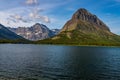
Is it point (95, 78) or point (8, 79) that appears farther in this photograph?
point (95, 78)

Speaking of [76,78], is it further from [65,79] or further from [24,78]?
[24,78]

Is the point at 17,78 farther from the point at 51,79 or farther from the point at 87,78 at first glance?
the point at 87,78

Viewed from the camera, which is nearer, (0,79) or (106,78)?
(0,79)

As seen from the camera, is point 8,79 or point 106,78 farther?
point 106,78

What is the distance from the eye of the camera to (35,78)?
6531 centimetres

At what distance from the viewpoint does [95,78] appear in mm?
67438

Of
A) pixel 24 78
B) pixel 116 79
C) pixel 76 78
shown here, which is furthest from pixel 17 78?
pixel 116 79

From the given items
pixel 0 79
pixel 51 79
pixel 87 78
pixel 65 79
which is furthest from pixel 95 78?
pixel 0 79

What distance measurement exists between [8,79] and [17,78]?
10.2 ft

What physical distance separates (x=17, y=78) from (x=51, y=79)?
10.7 m

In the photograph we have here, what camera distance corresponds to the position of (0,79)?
61.5 meters

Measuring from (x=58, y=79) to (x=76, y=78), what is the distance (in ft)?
20.5

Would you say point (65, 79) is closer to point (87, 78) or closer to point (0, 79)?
point (87, 78)

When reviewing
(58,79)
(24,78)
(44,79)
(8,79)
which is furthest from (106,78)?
(8,79)
